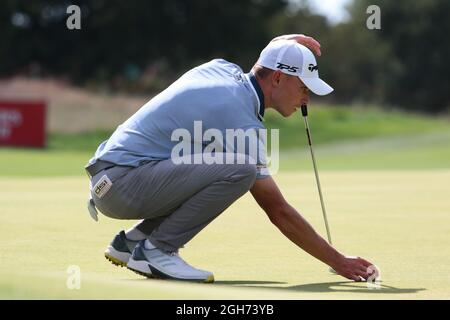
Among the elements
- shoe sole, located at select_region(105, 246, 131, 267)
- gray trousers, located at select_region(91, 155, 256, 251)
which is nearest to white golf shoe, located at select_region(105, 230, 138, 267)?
shoe sole, located at select_region(105, 246, 131, 267)

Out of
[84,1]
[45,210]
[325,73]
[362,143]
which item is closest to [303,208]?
[45,210]

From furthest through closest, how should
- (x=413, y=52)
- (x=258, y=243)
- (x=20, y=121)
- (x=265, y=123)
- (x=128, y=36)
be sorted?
(x=413, y=52) → (x=128, y=36) → (x=265, y=123) → (x=20, y=121) → (x=258, y=243)

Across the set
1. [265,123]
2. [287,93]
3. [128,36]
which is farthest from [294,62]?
[128,36]

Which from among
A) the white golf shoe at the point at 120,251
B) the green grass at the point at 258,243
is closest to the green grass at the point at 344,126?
the green grass at the point at 258,243

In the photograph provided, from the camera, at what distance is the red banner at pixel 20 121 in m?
34.0

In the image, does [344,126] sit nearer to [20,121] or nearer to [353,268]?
[20,121]

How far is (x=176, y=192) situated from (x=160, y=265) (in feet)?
1.53

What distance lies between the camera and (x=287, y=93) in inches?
281

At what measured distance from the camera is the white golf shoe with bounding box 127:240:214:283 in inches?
273

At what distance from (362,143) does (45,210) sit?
1178 inches

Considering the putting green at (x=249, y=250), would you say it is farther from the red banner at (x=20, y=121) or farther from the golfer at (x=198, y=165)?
the red banner at (x=20, y=121)

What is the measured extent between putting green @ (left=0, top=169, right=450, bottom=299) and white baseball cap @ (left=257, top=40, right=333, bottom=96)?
1.24 metres
